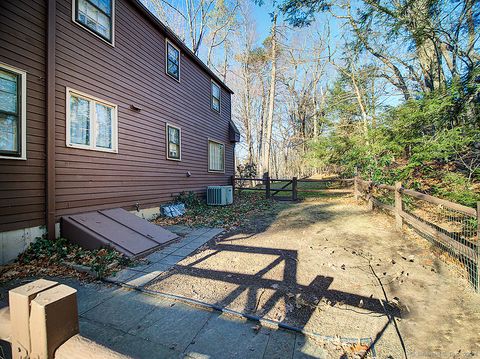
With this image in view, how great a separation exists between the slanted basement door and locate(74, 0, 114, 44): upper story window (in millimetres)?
4185

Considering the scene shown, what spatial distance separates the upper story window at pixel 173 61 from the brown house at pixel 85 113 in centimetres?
4

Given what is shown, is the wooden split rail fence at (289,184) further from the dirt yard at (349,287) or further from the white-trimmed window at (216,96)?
the dirt yard at (349,287)

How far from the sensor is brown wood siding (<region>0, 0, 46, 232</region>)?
→ 142 inches

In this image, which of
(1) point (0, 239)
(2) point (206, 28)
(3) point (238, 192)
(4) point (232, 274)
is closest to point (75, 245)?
(1) point (0, 239)

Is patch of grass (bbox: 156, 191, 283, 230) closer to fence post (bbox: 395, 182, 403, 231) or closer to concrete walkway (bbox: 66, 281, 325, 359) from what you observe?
concrete walkway (bbox: 66, 281, 325, 359)

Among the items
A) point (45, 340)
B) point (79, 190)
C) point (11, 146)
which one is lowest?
point (45, 340)

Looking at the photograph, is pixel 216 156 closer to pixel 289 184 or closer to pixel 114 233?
pixel 289 184

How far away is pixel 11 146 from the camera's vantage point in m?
3.69

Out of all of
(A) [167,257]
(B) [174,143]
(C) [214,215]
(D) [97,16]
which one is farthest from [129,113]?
(A) [167,257]

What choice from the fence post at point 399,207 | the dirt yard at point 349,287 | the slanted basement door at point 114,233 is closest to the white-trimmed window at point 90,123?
the slanted basement door at point 114,233

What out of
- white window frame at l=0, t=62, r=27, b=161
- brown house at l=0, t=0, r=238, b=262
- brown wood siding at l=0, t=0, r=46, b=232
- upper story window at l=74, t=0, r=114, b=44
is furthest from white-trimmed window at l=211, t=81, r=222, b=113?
white window frame at l=0, t=62, r=27, b=161

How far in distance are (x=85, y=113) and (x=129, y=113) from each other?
1283 mm

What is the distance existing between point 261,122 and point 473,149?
2040cm

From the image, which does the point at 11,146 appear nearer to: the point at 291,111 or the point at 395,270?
the point at 395,270
